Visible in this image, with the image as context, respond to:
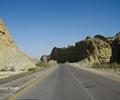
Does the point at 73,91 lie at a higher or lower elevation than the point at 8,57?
lower

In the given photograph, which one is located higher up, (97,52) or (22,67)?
(97,52)

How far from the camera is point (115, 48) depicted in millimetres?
112375

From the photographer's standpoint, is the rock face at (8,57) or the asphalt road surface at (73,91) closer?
the asphalt road surface at (73,91)

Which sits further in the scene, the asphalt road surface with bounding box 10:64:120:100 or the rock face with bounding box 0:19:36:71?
the rock face with bounding box 0:19:36:71

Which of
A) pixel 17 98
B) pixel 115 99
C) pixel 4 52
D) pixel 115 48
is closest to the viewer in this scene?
pixel 115 99

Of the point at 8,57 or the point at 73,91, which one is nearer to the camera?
the point at 73,91

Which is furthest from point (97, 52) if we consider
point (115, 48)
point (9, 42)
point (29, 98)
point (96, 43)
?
point (29, 98)

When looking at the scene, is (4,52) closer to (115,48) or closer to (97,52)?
(115,48)

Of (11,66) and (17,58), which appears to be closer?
(11,66)

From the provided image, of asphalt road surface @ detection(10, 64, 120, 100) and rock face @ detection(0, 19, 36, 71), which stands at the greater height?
rock face @ detection(0, 19, 36, 71)

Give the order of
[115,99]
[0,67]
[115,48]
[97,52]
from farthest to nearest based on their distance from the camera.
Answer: [97,52], [115,48], [0,67], [115,99]

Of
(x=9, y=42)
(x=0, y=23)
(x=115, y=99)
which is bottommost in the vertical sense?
(x=115, y=99)

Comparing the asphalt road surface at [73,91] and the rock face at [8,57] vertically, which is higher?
the rock face at [8,57]

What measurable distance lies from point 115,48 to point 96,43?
221 feet
